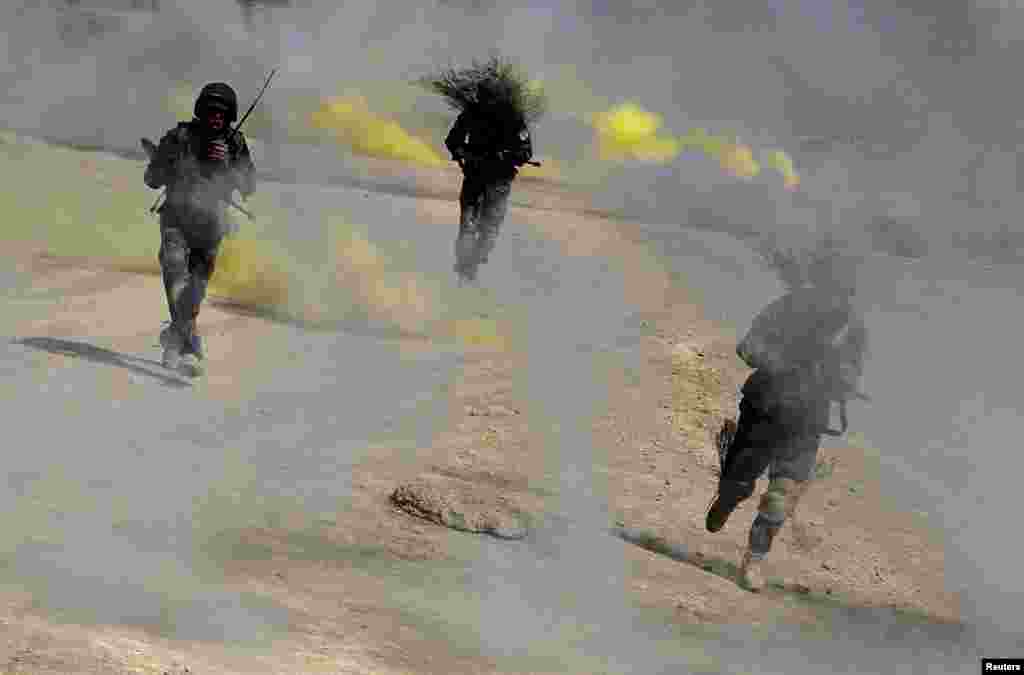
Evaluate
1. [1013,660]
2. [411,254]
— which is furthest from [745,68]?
[1013,660]

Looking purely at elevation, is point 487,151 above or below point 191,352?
above

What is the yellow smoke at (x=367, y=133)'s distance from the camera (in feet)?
80.0

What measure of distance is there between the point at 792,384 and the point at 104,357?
3914mm

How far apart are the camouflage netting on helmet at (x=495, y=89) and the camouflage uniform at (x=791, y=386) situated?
6454mm

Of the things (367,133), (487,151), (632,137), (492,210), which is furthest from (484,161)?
(367,133)

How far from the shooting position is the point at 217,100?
26.2ft

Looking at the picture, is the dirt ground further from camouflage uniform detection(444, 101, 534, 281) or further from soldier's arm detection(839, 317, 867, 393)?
camouflage uniform detection(444, 101, 534, 281)

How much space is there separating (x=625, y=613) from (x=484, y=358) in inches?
173

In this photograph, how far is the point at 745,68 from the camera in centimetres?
1177

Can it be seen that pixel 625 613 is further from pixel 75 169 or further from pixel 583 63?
pixel 75 169

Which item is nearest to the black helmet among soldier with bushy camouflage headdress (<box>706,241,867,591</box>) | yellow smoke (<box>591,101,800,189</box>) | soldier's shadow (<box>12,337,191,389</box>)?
soldier's shadow (<box>12,337,191,389</box>)

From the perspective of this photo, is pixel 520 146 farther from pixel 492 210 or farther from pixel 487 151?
pixel 492 210

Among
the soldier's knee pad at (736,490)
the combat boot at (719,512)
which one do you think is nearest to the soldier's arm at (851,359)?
the soldier's knee pad at (736,490)

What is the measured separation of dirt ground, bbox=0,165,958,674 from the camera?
4.28 meters
